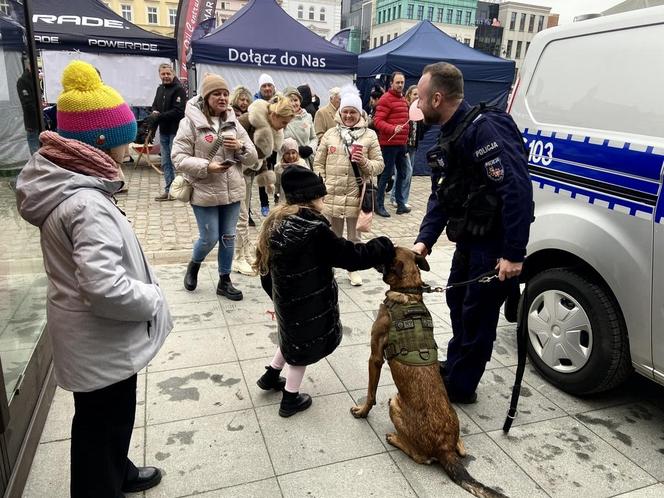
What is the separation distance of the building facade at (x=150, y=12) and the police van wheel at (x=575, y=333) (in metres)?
60.4

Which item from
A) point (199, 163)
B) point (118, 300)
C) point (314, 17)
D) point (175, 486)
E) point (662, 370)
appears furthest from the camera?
point (314, 17)

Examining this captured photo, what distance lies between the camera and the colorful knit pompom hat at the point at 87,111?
6.26 feet

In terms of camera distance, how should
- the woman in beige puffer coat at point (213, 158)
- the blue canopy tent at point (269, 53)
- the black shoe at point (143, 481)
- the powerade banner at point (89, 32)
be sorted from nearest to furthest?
the black shoe at point (143, 481) < the woman in beige puffer coat at point (213, 158) < the blue canopy tent at point (269, 53) < the powerade banner at point (89, 32)

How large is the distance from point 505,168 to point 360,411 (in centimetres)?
156

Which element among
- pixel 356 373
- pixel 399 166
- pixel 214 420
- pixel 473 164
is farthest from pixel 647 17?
pixel 399 166

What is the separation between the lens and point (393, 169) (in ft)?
26.4

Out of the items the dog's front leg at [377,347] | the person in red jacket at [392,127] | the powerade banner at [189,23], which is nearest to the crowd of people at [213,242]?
the dog's front leg at [377,347]

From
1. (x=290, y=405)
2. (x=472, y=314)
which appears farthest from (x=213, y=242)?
(x=472, y=314)

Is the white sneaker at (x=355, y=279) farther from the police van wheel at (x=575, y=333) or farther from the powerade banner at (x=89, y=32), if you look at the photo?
the powerade banner at (x=89, y=32)

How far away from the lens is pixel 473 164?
8.80ft

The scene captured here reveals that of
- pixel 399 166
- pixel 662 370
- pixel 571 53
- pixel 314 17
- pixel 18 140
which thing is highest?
pixel 314 17

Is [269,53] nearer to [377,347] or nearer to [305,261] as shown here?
[305,261]

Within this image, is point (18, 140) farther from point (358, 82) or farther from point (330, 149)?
point (358, 82)

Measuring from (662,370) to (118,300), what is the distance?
264cm
